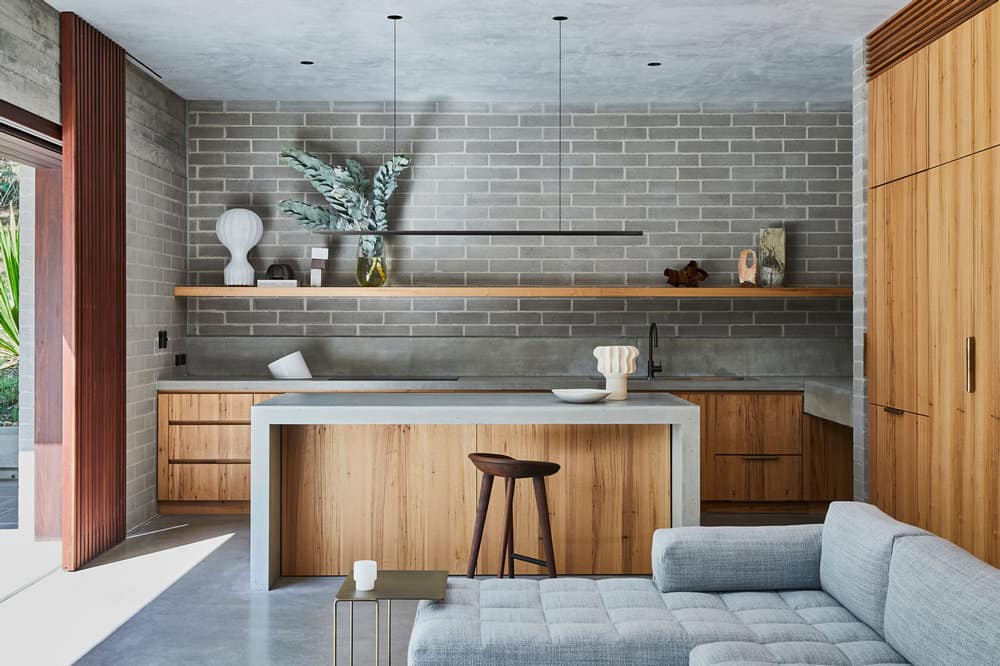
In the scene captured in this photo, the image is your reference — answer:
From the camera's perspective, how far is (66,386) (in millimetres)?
4523

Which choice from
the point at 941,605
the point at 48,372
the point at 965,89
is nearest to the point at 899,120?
the point at 965,89

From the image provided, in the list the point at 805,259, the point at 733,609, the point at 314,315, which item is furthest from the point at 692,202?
the point at 733,609

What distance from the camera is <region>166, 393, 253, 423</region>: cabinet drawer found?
223 inches

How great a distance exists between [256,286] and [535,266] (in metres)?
1.97

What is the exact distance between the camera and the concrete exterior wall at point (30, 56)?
4.00 meters

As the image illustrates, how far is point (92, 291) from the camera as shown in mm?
4699

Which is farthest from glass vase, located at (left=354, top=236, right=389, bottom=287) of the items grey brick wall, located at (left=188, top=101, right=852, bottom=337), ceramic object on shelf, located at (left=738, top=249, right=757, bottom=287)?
ceramic object on shelf, located at (left=738, top=249, right=757, bottom=287)

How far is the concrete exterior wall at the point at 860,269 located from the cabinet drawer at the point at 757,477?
0.89 metres

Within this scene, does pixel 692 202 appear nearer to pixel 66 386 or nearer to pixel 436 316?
pixel 436 316

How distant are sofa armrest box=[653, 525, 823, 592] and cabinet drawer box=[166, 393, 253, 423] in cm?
350

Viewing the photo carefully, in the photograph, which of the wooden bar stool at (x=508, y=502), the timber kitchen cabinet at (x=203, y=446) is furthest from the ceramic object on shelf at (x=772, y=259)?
the timber kitchen cabinet at (x=203, y=446)

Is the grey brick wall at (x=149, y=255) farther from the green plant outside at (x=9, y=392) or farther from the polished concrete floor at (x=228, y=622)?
the polished concrete floor at (x=228, y=622)

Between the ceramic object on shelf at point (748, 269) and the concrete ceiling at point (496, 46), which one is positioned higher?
the concrete ceiling at point (496, 46)

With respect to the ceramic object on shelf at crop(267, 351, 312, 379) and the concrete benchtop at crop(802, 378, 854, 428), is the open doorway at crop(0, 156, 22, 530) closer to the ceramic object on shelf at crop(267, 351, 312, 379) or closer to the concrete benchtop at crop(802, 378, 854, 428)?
the ceramic object on shelf at crop(267, 351, 312, 379)
